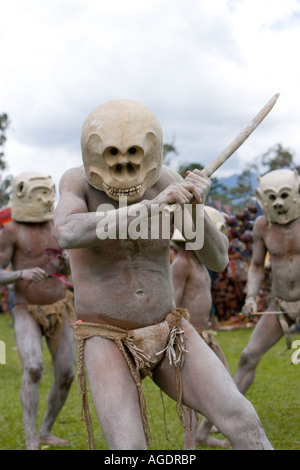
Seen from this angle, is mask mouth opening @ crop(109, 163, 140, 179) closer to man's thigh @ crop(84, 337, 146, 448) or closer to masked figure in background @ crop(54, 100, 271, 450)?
masked figure in background @ crop(54, 100, 271, 450)

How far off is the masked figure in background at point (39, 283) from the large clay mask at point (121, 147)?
2.76 meters

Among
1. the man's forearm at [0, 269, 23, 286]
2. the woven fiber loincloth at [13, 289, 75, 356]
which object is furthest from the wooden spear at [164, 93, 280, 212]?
the woven fiber loincloth at [13, 289, 75, 356]

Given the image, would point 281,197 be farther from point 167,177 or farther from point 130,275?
point 130,275

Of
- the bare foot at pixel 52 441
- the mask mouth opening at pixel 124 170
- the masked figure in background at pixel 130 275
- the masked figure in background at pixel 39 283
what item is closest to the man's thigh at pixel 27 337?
the masked figure in background at pixel 39 283

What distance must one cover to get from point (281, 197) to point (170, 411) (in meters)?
2.67

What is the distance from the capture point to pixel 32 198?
621 centimetres

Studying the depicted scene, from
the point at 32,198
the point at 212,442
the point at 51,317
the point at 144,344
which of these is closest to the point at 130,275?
the point at 144,344

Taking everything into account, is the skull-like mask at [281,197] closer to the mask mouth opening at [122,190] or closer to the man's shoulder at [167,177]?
the man's shoulder at [167,177]

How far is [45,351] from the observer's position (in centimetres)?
1181

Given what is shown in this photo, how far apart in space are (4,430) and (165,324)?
395cm

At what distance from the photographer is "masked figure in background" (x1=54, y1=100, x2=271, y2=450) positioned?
291 cm

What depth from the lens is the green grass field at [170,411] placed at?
5824 mm

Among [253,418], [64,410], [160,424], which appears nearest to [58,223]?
[253,418]

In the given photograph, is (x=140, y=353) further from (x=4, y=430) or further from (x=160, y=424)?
(x=4, y=430)
